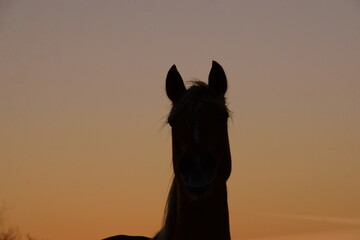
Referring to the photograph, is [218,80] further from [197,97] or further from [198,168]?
[198,168]

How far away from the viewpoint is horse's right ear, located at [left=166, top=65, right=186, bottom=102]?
6668mm

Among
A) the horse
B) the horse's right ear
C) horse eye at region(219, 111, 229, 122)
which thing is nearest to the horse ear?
the horse

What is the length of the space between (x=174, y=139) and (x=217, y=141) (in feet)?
1.33

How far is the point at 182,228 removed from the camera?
20.0 feet

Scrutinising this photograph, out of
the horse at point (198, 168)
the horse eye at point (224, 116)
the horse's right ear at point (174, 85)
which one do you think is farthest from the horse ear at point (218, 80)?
the horse eye at point (224, 116)

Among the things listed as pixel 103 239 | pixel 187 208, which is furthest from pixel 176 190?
pixel 103 239

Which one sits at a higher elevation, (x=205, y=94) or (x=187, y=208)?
(x=205, y=94)

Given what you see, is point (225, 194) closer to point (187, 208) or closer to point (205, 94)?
point (187, 208)

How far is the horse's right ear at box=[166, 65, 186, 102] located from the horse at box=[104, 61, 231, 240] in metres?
0.22

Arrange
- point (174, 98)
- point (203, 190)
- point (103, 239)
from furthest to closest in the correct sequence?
point (103, 239), point (174, 98), point (203, 190)

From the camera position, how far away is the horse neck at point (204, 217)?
5980 mm

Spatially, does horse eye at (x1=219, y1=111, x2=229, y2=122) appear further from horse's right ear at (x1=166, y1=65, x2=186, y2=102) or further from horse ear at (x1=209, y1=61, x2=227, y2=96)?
horse's right ear at (x1=166, y1=65, x2=186, y2=102)

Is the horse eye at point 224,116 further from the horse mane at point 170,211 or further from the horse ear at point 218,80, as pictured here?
the horse mane at point 170,211

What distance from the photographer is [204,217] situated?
5996mm
